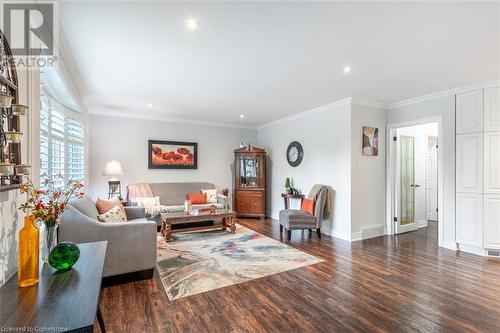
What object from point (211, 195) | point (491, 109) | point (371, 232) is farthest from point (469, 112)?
point (211, 195)

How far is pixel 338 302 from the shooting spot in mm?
2277

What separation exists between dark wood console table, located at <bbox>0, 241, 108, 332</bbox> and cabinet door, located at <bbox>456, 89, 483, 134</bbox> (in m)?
4.87

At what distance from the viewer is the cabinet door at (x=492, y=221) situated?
344 centimetres

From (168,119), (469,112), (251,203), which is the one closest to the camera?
(469,112)

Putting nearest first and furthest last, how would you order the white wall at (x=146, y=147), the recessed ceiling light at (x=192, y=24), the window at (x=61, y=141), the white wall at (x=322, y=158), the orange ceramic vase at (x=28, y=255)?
the orange ceramic vase at (x=28, y=255), the recessed ceiling light at (x=192, y=24), the window at (x=61, y=141), the white wall at (x=322, y=158), the white wall at (x=146, y=147)

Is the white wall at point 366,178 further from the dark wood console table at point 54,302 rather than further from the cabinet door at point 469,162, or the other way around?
the dark wood console table at point 54,302

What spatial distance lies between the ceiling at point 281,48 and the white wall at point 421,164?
64.1 inches

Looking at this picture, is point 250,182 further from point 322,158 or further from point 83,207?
point 83,207

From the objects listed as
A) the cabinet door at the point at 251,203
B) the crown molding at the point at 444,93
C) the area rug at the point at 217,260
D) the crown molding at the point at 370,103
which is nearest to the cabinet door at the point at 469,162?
the crown molding at the point at 444,93

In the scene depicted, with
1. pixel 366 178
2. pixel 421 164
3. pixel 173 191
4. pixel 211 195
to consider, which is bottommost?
pixel 211 195

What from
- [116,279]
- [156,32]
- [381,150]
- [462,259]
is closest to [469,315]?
[462,259]

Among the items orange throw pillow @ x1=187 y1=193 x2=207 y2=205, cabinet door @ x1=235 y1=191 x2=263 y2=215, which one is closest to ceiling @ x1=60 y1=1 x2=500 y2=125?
orange throw pillow @ x1=187 y1=193 x2=207 y2=205

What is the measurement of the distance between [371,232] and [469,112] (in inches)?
96.6

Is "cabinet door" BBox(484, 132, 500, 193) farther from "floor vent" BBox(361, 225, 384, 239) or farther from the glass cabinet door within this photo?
the glass cabinet door
